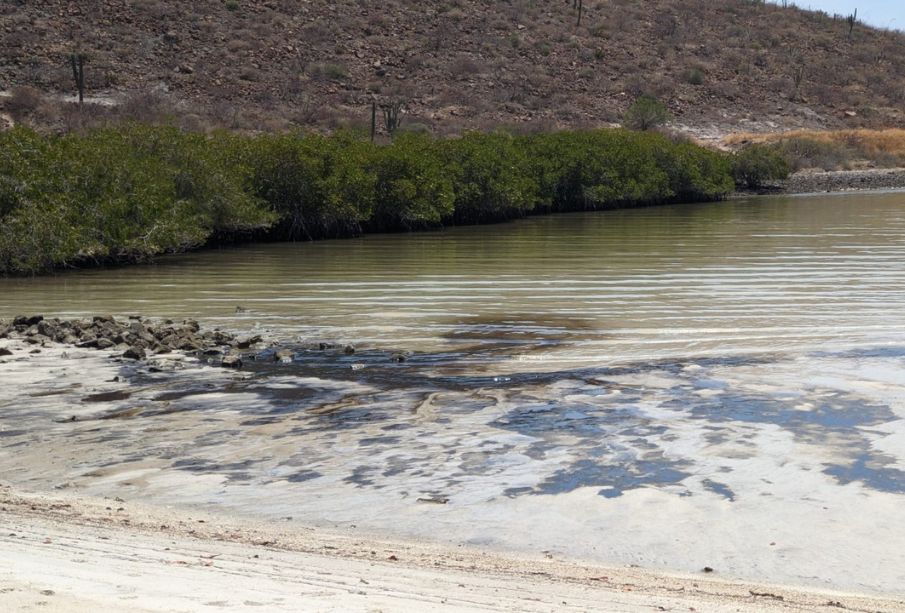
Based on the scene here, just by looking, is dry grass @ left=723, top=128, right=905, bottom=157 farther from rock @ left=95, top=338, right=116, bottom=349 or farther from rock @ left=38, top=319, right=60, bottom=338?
rock @ left=95, top=338, right=116, bottom=349

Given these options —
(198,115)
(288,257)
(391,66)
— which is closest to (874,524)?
(288,257)

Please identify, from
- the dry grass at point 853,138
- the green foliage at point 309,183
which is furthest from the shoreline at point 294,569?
the dry grass at point 853,138

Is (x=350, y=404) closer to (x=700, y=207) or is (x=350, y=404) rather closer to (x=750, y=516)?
(x=750, y=516)

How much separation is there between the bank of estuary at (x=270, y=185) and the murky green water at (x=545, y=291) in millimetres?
903

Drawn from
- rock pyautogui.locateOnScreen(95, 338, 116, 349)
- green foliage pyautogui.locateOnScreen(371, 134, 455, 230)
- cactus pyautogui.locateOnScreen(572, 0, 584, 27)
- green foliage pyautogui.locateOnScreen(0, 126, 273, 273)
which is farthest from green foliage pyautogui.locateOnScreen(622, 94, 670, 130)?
rock pyautogui.locateOnScreen(95, 338, 116, 349)

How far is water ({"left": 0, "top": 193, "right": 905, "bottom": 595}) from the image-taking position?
8477 mm

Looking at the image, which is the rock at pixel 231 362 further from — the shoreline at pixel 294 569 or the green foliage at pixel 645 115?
the green foliage at pixel 645 115

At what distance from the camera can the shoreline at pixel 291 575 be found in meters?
5.75

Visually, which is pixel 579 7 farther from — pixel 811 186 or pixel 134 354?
pixel 134 354

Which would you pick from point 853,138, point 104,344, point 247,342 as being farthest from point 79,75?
point 853,138

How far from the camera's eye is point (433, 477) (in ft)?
31.7

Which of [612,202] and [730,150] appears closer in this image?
[612,202]

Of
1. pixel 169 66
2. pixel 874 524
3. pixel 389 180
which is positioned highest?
pixel 169 66

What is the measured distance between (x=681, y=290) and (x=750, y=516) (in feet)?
41.3
